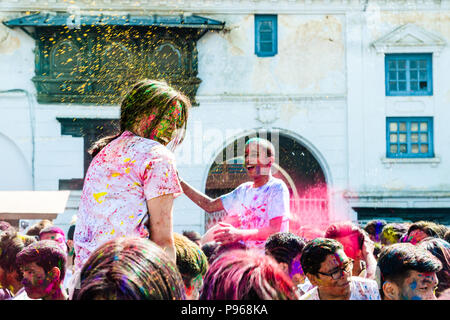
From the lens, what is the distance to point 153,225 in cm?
216

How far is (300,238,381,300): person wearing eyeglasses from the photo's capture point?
2611mm

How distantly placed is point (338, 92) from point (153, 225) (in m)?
12.9

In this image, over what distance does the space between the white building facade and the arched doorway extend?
0.14 m

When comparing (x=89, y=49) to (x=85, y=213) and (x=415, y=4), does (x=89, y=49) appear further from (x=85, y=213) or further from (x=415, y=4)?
(x=85, y=213)

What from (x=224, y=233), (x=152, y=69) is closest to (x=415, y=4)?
(x=152, y=69)

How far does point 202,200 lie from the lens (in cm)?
316

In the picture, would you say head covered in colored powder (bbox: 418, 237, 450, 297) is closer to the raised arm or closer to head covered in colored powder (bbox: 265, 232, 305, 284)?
head covered in colored powder (bbox: 265, 232, 305, 284)

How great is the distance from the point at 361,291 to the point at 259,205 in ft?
2.94

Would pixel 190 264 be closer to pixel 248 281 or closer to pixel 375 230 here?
pixel 248 281

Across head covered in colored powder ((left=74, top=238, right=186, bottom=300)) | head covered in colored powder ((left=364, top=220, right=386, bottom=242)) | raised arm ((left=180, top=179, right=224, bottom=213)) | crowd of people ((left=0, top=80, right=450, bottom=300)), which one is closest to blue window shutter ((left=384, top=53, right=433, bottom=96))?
head covered in colored powder ((left=364, top=220, right=386, bottom=242))

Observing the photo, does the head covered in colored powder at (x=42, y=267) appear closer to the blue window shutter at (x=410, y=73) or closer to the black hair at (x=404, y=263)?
the black hair at (x=404, y=263)

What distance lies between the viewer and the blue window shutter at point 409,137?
47.8ft

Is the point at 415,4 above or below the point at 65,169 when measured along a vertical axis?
above

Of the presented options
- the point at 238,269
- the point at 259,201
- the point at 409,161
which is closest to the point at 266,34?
the point at 409,161
